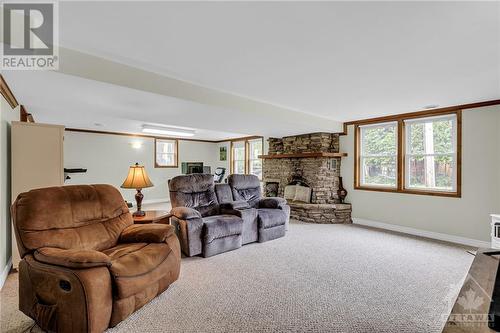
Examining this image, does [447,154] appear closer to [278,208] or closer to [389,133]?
[389,133]

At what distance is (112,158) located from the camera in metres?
7.52

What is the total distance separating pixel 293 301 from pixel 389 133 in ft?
13.8

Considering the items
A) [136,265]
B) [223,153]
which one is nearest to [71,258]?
[136,265]

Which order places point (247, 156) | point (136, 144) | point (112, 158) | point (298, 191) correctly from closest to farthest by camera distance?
point (298, 191), point (112, 158), point (136, 144), point (247, 156)

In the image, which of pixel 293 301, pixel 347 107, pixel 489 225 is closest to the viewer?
pixel 293 301

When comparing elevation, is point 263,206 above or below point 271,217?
above

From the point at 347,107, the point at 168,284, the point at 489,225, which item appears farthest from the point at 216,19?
the point at 489,225

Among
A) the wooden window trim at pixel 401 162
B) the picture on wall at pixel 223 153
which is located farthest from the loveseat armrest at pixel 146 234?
the picture on wall at pixel 223 153

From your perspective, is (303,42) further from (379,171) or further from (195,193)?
(379,171)

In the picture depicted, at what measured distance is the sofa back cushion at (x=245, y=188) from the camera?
4.81m

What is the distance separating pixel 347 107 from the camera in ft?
14.3

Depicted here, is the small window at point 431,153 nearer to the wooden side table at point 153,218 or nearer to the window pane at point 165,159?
the wooden side table at point 153,218

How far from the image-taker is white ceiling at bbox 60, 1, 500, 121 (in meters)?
1.73

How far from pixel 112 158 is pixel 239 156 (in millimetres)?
3985
